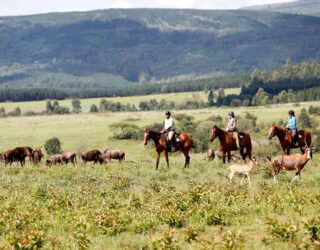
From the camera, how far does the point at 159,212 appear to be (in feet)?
56.9

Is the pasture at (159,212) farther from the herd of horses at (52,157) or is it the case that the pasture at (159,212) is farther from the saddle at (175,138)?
the herd of horses at (52,157)

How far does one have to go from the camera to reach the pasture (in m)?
14.3

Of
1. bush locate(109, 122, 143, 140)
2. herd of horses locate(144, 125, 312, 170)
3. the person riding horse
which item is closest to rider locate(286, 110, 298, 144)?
the person riding horse

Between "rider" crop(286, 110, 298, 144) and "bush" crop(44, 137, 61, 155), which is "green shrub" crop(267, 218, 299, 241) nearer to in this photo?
"rider" crop(286, 110, 298, 144)

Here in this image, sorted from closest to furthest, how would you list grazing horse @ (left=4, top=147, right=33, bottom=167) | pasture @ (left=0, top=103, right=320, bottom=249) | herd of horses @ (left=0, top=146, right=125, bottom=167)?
pasture @ (left=0, top=103, right=320, bottom=249) → grazing horse @ (left=4, top=147, right=33, bottom=167) → herd of horses @ (left=0, top=146, right=125, bottom=167)

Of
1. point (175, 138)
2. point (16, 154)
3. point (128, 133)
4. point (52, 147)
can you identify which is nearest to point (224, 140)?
point (175, 138)

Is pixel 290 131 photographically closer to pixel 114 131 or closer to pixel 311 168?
pixel 311 168

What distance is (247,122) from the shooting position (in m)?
112

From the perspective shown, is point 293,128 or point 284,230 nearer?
point 284,230

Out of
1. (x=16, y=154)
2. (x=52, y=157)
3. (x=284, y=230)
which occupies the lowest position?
(x=52, y=157)

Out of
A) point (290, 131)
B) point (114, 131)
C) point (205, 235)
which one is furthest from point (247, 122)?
point (205, 235)

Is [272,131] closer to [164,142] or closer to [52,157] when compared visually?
[164,142]

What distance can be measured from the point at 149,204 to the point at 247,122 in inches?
3714

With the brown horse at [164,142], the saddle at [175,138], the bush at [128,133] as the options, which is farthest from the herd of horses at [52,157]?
the bush at [128,133]
